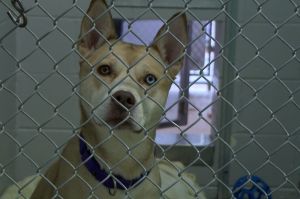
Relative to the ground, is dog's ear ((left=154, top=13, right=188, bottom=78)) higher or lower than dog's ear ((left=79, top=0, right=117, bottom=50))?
lower

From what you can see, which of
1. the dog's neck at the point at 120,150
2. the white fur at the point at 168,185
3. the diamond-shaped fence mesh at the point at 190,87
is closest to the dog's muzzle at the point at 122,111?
the dog's neck at the point at 120,150

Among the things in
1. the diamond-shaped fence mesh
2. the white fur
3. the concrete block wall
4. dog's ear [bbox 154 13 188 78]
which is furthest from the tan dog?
the concrete block wall

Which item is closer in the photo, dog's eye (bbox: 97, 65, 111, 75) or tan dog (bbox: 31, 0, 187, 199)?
tan dog (bbox: 31, 0, 187, 199)

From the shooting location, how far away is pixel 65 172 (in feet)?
8.89

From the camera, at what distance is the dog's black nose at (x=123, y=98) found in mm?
2463

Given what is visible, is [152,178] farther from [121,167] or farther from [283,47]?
[283,47]

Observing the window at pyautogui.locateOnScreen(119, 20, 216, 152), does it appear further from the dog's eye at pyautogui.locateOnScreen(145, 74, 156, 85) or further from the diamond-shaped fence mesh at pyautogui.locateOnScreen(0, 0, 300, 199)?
the dog's eye at pyautogui.locateOnScreen(145, 74, 156, 85)

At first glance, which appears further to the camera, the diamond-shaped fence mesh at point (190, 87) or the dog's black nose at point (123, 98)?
the diamond-shaped fence mesh at point (190, 87)

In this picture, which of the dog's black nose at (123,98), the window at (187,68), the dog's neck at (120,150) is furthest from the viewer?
the window at (187,68)

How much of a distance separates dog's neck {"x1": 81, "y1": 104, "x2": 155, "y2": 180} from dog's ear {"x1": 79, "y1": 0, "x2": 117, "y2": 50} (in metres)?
0.34

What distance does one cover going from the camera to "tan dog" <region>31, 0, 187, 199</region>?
2562 mm

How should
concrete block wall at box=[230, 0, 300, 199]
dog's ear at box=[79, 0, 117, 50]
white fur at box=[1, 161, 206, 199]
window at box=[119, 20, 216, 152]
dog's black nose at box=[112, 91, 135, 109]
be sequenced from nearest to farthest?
dog's black nose at box=[112, 91, 135, 109] < dog's ear at box=[79, 0, 117, 50] < white fur at box=[1, 161, 206, 199] < concrete block wall at box=[230, 0, 300, 199] < window at box=[119, 20, 216, 152]

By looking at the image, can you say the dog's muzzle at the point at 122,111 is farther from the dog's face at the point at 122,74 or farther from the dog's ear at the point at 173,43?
the dog's ear at the point at 173,43

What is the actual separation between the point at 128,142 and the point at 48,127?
1371 millimetres
